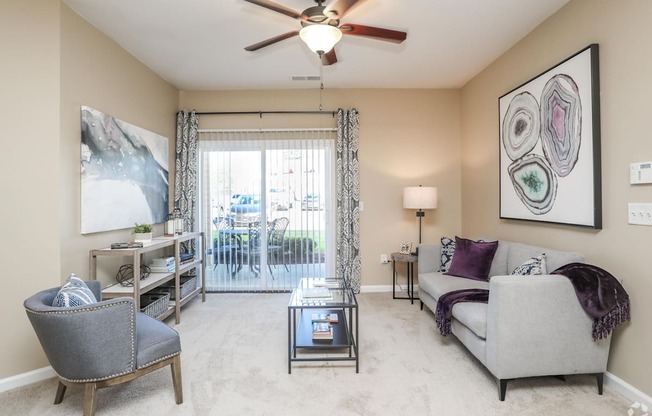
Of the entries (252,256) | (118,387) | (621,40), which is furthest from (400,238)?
(118,387)

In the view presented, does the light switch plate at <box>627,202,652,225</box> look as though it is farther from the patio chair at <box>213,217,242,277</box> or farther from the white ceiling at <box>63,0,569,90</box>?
the patio chair at <box>213,217,242,277</box>

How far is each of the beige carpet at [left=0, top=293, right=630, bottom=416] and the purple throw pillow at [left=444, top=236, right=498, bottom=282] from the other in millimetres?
678

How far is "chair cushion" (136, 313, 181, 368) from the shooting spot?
1853 millimetres

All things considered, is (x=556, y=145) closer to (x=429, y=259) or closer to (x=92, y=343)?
(x=429, y=259)

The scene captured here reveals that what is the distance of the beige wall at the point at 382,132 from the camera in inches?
174

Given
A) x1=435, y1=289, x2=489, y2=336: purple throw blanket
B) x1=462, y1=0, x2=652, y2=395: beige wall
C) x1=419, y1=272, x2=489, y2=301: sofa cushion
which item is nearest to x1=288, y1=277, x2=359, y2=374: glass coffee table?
x1=435, y1=289, x2=489, y2=336: purple throw blanket

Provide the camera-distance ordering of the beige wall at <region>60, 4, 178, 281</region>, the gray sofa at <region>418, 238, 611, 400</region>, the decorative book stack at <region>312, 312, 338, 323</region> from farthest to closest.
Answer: the decorative book stack at <region>312, 312, 338, 323</region>
the beige wall at <region>60, 4, 178, 281</region>
the gray sofa at <region>418, 238, 611, 400</region>

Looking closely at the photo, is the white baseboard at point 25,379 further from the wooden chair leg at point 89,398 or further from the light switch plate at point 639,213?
the light switch plate at point 639,213

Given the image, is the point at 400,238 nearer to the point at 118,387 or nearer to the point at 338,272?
the point at 338,272

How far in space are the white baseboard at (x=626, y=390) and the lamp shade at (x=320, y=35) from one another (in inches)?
116

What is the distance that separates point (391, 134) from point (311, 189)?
1.36 meters

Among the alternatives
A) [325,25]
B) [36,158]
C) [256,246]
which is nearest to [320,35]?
[325,25]

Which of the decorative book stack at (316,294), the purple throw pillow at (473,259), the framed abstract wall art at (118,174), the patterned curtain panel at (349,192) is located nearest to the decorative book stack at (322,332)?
the decorative book stack at (316,294)

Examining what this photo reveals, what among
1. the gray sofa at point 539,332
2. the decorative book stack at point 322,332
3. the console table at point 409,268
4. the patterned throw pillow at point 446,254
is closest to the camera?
the gray sofa at point 539,332
